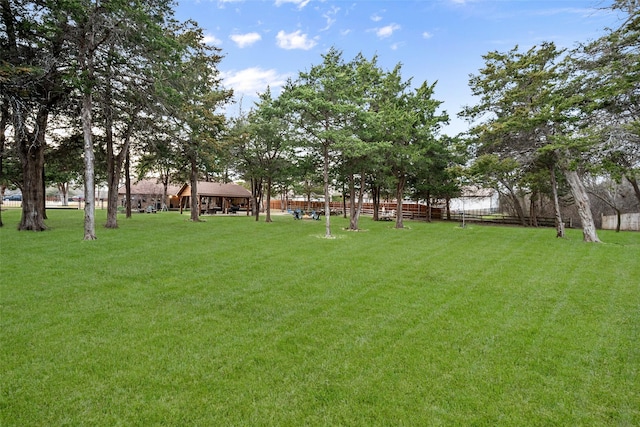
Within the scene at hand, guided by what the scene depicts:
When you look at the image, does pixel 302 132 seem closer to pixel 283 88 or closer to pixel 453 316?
pixel 283 88

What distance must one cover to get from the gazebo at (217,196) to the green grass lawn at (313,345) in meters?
27.3

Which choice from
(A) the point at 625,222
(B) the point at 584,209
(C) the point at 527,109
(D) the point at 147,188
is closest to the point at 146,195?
(D) the point at 147,188

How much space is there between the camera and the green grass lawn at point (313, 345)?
2.59m

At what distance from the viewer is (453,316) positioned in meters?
4.70

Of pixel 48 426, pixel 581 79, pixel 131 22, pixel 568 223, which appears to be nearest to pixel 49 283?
pixel 48 426

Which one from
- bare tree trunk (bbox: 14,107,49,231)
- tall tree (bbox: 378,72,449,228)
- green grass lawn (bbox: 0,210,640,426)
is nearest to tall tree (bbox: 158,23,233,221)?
bare tree trunk (bbox: 14,107,49,231)

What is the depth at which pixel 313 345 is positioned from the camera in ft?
12.2

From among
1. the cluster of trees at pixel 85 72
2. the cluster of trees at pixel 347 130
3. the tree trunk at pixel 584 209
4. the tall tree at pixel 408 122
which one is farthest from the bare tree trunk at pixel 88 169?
the tree trunk at pixel 584 209

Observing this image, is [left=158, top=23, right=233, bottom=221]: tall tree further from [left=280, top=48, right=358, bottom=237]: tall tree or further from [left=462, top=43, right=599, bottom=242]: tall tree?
[left=462, top=43, right=599, bottom=242]: tall tree

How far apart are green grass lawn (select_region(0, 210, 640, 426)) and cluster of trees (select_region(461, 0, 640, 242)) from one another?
371 cm

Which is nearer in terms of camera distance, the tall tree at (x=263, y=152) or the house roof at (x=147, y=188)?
the tall tree at (x=263, y=152)

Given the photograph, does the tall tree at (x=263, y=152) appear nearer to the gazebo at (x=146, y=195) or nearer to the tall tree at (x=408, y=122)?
the tall tree at (x=408, y=122)

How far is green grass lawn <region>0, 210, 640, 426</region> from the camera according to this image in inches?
102

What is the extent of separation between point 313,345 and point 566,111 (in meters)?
13.2
